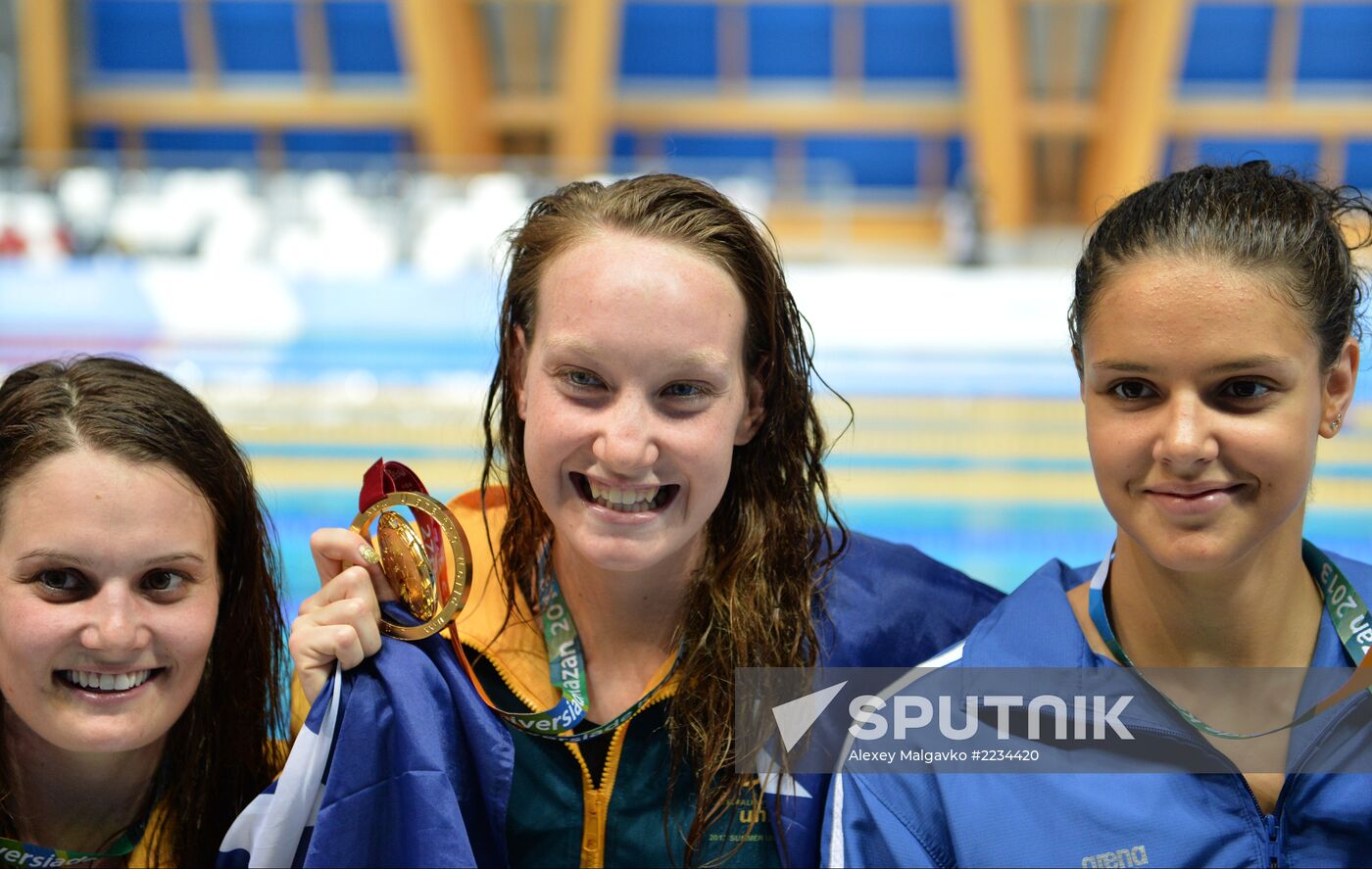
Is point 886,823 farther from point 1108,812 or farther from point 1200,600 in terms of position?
point 1200,600

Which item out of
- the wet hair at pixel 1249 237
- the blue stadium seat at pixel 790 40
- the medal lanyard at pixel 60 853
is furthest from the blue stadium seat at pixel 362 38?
the wet hair at pixel 1249 237

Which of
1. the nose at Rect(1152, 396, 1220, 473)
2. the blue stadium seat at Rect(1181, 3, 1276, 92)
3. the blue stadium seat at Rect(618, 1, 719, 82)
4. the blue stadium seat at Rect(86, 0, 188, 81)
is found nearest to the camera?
the nose at Rect(1152, 396, 1220, 473)

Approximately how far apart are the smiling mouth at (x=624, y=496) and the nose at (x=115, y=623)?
615 mm

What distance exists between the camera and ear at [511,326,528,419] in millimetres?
1948

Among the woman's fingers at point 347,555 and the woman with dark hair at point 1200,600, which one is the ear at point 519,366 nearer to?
the woman's fingers at point 347,555

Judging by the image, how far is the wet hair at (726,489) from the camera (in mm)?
1859

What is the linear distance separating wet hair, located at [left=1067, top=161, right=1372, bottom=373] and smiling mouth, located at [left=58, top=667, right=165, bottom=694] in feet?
4.56

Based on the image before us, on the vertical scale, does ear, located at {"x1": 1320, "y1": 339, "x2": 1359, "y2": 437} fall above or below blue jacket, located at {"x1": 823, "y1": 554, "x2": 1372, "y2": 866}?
above

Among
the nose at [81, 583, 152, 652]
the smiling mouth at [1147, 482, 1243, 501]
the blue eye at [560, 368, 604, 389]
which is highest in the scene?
the blue eye at [560, 368, 604, 389]

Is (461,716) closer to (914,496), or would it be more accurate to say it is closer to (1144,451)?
(1144,451)

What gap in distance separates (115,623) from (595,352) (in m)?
0.73

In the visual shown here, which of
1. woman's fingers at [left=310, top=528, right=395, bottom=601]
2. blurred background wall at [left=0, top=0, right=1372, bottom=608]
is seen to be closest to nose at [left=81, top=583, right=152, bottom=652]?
woman's fingers at [left=310, top=528, right=395, bottom=601]

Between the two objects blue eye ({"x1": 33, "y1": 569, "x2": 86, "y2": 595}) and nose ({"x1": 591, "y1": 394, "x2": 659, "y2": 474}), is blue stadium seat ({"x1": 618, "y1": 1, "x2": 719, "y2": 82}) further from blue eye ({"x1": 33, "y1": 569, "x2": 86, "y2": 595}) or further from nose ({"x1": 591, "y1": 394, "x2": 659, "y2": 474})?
blue eye ({"x1": 33, "y1": 569, "x2": 86, "y2": 595})

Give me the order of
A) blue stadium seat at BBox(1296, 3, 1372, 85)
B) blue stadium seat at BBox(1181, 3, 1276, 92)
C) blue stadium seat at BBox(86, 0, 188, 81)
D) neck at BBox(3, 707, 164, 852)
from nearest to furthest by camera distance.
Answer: neck at BBox(3, 707, 164, 852)
blue stadium seat at BBox(1296, 3, 1372, 85)
blue stadium seat at BBox(1181, 3, 1276, 92)
blue stadium seat at BBox(86, 0, 188, 81)
